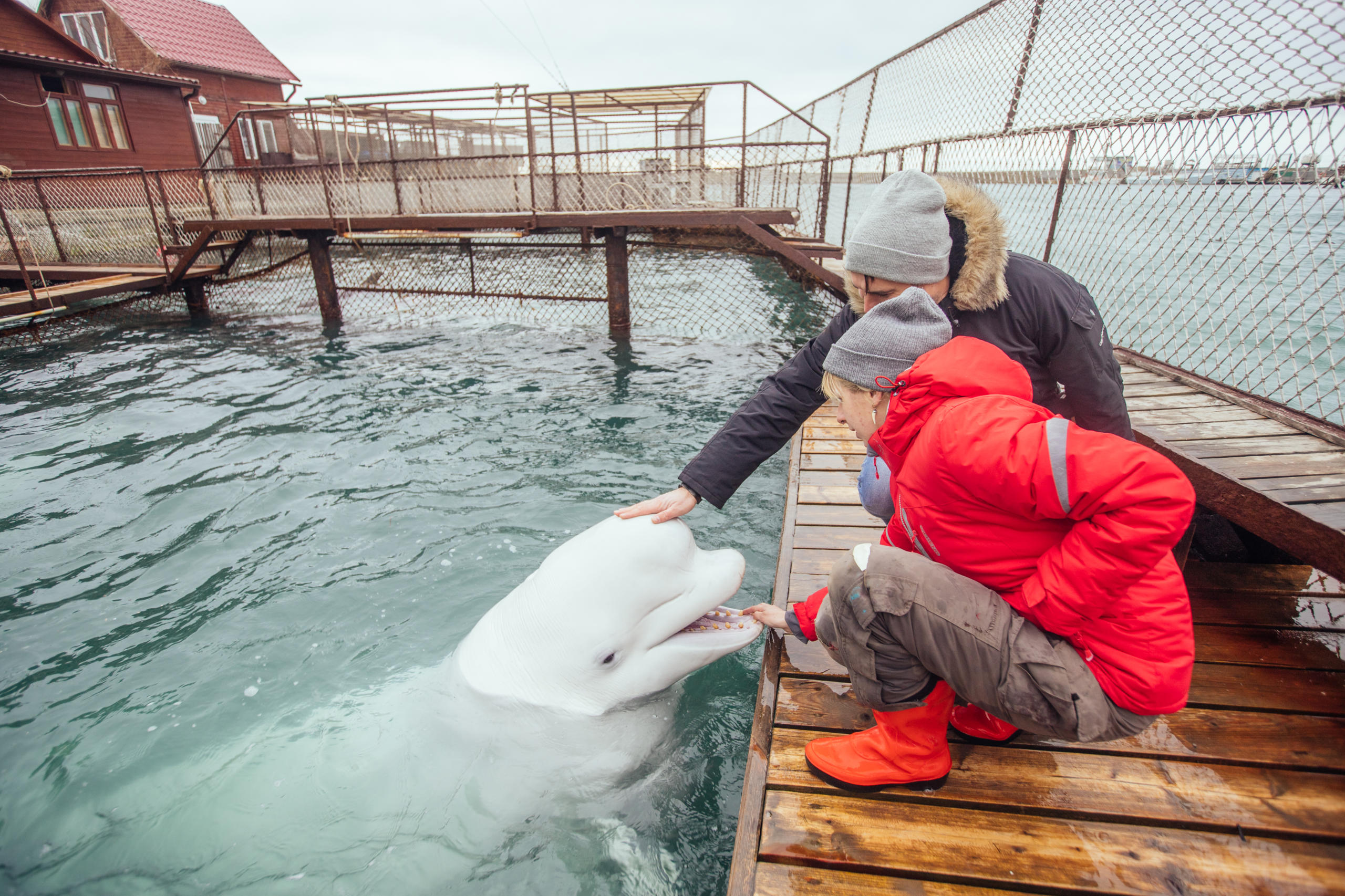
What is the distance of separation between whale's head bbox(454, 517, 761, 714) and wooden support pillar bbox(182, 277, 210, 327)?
12.2 m

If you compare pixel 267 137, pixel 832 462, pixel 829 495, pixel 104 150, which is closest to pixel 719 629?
pixel 829 495

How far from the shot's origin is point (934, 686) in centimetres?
192

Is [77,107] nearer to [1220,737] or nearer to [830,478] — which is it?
[830,478]

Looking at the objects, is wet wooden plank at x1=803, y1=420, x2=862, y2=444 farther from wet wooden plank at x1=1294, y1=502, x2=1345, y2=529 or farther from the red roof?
the red roof

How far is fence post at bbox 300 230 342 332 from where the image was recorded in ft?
36.2

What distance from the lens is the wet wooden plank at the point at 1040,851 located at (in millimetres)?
1658

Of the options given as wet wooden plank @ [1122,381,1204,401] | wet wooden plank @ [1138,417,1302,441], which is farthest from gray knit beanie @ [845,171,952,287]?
wet wooden plank @ [1122,381,1204,401]

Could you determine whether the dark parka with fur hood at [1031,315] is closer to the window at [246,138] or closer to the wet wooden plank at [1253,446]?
the wet wooden plank at [1253,446]

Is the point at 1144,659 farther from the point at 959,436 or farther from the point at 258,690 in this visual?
the point at 258,690

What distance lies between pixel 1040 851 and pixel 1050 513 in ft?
3.22

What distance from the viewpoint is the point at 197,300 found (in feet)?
39.6

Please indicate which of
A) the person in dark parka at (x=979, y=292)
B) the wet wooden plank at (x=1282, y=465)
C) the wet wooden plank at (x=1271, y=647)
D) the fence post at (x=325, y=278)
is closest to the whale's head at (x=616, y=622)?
the person in dark parka at (x=979, y=292)

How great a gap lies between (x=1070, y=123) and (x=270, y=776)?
6.07m

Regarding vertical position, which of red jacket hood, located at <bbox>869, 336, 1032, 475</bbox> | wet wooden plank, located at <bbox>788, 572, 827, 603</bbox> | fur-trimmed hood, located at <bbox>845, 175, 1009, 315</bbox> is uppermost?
fur-trimmed hood, located at <bbox>845, 175, 1009, 315</bbox>
